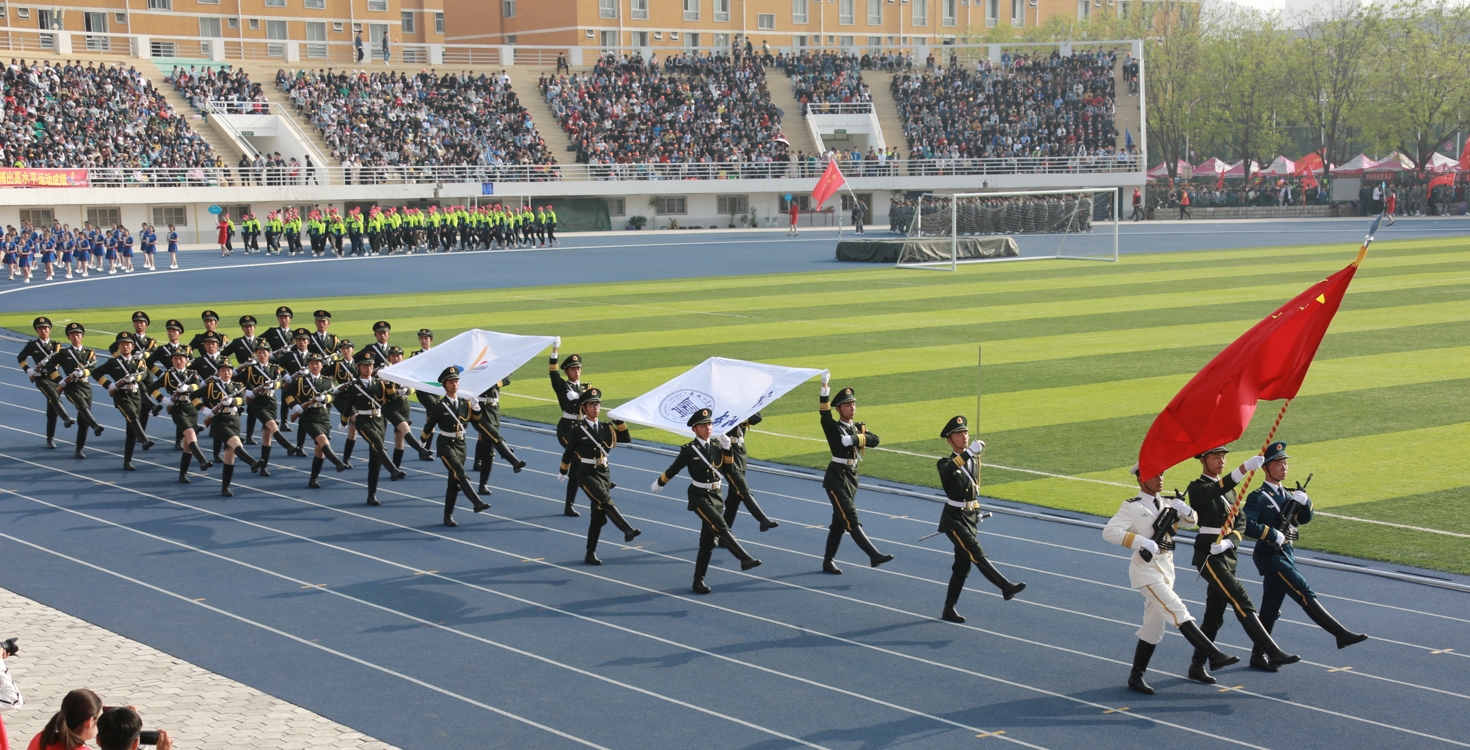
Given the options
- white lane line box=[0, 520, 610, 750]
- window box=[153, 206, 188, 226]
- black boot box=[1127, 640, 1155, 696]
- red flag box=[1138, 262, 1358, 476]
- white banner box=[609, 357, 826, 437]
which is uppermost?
window box=[153, 206, 188, 226]

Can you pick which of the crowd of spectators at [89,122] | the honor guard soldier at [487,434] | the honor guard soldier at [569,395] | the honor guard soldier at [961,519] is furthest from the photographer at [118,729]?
the crowd of spectators at [89,122]

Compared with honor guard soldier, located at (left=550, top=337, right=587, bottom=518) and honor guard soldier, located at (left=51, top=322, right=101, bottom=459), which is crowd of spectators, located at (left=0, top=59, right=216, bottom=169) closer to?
honor guard soldier, located at (left=51, top=322, right=101, bottom=459)

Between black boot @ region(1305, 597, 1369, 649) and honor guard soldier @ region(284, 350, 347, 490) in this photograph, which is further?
honor guard soldier @ region(284, 350, 347, 490)

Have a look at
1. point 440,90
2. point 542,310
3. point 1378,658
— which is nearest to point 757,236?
point 440,90

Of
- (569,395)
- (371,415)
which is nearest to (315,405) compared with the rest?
(371,415)

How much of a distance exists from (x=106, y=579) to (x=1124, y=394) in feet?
43.8

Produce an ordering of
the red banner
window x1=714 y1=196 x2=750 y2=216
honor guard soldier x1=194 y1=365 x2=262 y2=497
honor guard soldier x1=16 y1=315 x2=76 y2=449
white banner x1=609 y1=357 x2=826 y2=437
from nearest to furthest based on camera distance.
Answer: white banner x1=609 y1=357 x2=826 y2=437
honor guard soldier x1=194 y1=365 x2=262 y2=497
honor guard soldier x1=16 y1=315 x2=76 y2=449
the red banner
window x1=714 y1=196 x2=750 y2=216

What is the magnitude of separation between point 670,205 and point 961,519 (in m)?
57.7

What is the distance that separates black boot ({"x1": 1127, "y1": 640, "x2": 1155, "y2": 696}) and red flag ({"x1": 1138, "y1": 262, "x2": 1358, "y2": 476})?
3.62 feet

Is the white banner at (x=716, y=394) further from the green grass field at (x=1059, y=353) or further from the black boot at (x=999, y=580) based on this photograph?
the green grass field at (x=1059, y=353)

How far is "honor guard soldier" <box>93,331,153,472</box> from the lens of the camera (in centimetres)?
1667

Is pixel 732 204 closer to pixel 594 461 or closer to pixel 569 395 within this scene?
pixel 569 395

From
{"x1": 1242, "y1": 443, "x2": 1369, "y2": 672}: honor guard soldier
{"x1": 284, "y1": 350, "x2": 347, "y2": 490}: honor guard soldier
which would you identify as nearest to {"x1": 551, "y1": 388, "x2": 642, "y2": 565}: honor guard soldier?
{"x1": 284, "y1": 350, "x2": 347, "y2": 490}: honor guard soldier

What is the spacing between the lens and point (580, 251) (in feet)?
170
